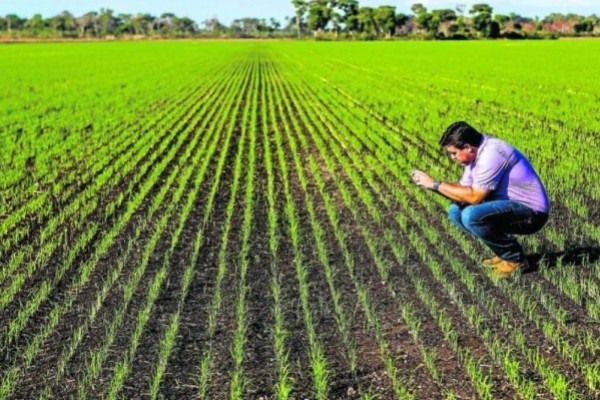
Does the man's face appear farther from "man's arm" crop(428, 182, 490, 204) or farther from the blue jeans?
the blue jeans

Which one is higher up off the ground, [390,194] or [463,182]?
[463,182]

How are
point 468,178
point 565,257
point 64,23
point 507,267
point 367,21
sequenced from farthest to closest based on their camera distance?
point 64,23, point 367,21, point 565,257, point 507,267, point 468,178

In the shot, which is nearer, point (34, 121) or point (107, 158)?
point (107, 158)

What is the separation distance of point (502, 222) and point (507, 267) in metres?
0.51

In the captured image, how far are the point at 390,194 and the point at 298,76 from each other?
83.0 ft

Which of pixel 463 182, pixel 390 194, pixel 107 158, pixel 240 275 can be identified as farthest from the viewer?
pixel 107 158

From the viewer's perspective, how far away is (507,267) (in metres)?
6.08

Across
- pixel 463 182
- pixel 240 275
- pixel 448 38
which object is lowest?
Result: pixel 448 38

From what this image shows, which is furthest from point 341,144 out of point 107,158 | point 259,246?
point 259,246

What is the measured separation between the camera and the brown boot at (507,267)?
238 inches

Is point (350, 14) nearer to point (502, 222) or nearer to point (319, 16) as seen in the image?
point (319, 16)

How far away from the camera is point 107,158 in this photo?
12.1 metres

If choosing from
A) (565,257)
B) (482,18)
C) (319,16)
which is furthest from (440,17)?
(565,257)

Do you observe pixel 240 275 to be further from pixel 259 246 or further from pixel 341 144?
pixel 341 144
